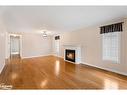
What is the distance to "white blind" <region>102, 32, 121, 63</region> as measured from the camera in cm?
495

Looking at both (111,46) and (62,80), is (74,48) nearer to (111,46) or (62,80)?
(111,46)

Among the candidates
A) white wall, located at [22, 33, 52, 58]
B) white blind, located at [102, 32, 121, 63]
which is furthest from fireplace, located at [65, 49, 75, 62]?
white wall, located at [22, 33, 52, 58]

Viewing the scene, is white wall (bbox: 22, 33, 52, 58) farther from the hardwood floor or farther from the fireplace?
the hardwood floor

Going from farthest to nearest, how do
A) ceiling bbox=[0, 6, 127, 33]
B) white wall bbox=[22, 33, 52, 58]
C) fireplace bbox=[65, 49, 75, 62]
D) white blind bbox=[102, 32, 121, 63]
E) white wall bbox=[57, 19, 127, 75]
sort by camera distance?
white wall bbox=[22, 33, 52, 58]
fireplace bbox=[65, 49, 75, 62]
white blind bbox=[102, 32, 121, 63]
white wall bbox=[57, 19, 127, 75]
ceiling bbox=[0, 6, 127, 33]

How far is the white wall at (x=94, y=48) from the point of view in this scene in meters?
4.66

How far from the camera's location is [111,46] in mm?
5305

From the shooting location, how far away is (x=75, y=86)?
3.32 m

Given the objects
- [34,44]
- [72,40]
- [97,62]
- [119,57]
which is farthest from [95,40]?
[34,44]

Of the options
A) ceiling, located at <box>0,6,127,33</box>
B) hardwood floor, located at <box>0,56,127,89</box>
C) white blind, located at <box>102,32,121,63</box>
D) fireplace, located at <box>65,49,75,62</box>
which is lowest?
hardwood floor, located at <box>0,56,127,89</box>

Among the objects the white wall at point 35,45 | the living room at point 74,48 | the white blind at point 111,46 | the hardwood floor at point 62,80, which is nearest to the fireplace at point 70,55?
the living room at point 74,48

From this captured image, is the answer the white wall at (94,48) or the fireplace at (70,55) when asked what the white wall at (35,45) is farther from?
the white wall at (94,48)

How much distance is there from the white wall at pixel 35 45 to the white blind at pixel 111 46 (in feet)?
21.6

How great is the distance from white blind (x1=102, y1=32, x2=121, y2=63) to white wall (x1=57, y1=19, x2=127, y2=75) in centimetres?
22
